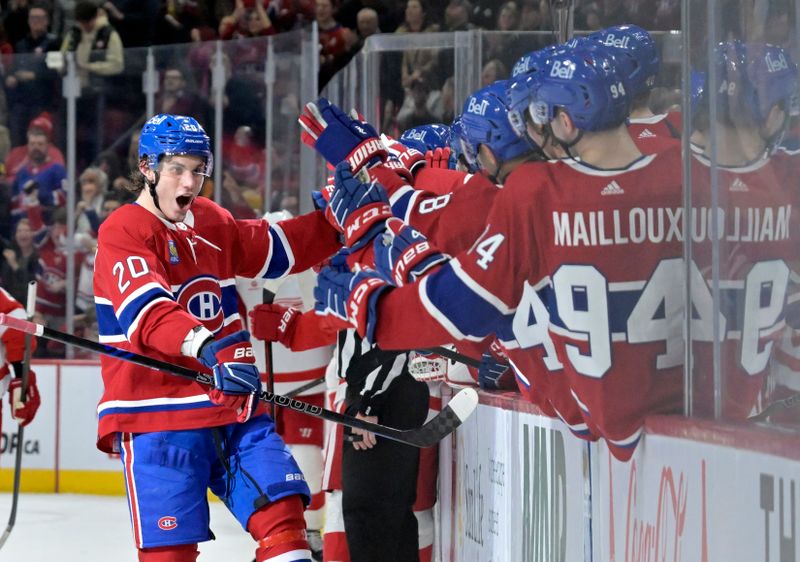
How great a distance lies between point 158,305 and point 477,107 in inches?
32.0

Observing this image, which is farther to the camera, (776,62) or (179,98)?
(179,98)

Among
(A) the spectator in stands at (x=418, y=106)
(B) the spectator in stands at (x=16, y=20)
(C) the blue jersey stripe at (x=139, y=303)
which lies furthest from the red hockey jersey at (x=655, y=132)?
(B) the spectator in stands at (x=16, y=20)

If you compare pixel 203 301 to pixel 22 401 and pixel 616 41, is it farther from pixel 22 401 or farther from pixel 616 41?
pixel 22 401

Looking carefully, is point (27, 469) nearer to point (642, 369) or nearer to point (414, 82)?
point (414, 82)

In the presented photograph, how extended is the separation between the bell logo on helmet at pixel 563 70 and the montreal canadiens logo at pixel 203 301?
1.21 m

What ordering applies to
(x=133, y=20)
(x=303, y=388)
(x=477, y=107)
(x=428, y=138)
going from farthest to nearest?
1. (x=133, y=20)
2. (x=303, y=388)
3. (x=428, y=138)
4. (x=477, y=107)

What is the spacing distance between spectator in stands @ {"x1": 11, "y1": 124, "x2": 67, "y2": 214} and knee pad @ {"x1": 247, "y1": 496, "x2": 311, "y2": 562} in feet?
14.8

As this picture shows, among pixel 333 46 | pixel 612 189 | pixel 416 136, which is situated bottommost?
pixel 612 189

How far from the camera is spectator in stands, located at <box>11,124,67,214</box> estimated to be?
274 inches

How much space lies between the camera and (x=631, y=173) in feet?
6.43

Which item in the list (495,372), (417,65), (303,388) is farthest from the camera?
(303,388)

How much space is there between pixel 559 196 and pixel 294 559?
112cm

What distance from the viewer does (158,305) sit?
2.76 meters

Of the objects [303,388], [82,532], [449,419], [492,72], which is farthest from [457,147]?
[82,532]
